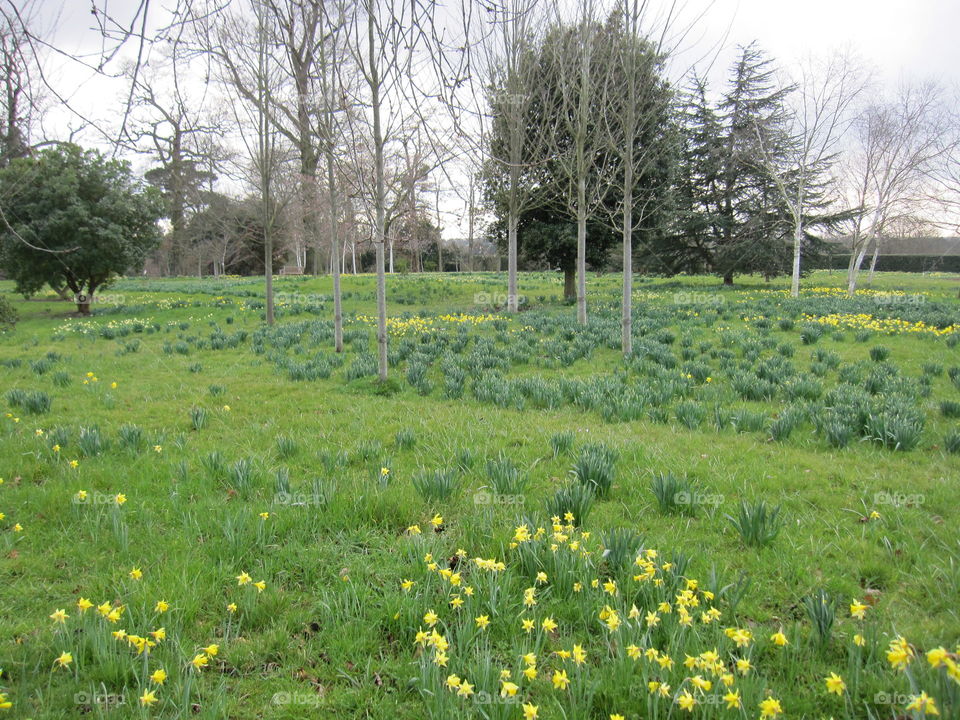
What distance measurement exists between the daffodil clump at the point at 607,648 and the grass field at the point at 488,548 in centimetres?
1

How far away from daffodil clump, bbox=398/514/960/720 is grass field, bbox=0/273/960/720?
1cm

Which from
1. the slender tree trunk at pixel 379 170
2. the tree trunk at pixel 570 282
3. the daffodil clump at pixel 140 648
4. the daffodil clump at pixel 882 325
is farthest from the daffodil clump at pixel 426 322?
the daffodil clump at pixel 140 648

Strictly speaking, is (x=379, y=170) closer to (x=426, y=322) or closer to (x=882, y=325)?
(x=426, y=322)

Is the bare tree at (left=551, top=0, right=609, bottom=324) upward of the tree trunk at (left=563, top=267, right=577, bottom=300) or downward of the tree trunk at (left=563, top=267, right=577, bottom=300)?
upward

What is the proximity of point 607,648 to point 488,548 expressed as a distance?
835mm

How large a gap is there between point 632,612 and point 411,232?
109 ft

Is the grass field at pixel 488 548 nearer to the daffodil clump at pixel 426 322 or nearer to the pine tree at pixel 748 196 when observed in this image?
the daffodil clump at pixel 426 322

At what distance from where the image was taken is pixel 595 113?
479 inches

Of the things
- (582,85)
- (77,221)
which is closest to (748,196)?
(582,85)

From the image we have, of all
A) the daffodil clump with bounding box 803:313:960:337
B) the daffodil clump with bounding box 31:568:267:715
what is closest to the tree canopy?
the daffodil clump with bounding box 31:568:267:715

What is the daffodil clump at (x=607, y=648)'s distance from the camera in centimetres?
175

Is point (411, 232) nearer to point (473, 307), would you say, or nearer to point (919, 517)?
point (473, 307)

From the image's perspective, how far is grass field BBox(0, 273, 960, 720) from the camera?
192 centimetres

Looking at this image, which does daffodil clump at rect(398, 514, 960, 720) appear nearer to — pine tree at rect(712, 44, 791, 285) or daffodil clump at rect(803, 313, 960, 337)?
daffodil clump at rect(803, 313, 960, 337)
